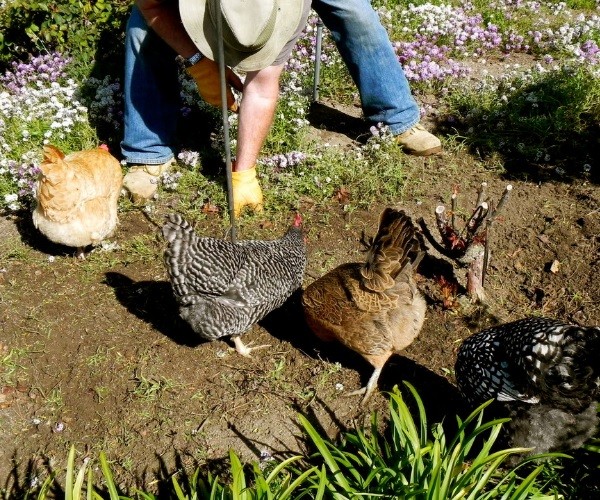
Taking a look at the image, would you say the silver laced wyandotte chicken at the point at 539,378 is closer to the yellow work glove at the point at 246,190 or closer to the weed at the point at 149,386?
the weed at the point at 149,386

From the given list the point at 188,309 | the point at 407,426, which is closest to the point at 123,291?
the point at 188,309

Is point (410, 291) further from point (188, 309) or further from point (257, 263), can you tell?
point (188, 309)

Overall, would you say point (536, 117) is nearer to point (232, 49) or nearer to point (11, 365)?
point (232, 49)

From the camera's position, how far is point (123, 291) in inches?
163

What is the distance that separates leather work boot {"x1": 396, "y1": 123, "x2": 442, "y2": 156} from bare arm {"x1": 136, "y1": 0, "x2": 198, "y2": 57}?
6.69 ft

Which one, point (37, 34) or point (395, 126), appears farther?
point (37, 34)

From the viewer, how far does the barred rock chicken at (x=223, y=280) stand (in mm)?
3318

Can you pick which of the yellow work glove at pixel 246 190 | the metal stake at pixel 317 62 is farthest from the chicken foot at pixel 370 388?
the metal stake at pixel 317 62

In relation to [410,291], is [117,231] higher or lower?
lower

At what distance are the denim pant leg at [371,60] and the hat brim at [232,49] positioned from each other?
2.40 feet

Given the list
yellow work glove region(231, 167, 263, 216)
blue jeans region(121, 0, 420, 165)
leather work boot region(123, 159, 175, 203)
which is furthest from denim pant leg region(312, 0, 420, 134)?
leather work boot region(123, 159, 175, 203)

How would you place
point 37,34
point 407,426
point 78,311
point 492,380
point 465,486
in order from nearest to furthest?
point 465,486 → point 407,426 → point 492,380 → point 78,311 → point 37,34

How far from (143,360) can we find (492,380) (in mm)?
2110

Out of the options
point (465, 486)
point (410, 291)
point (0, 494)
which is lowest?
point (0, 494)
